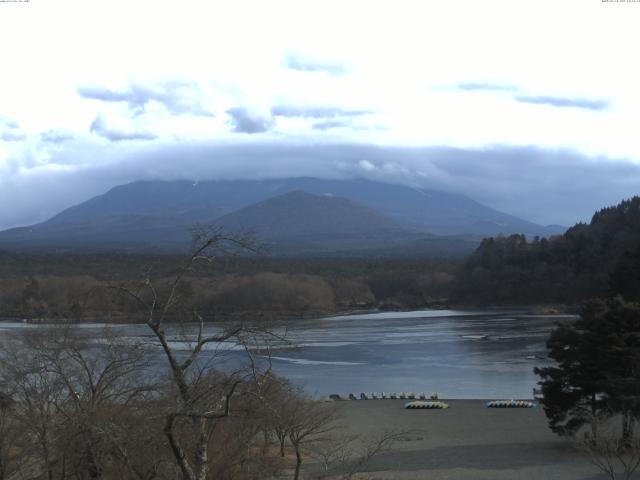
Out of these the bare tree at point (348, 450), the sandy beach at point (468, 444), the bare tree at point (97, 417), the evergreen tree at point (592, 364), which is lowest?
the sandy beach at point (468, 444)

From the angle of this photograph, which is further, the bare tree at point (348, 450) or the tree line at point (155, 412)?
the bare tree at point (348, 450)

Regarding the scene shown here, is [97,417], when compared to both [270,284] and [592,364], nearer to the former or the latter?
[592,364]

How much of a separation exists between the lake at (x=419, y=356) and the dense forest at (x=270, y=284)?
8.40m

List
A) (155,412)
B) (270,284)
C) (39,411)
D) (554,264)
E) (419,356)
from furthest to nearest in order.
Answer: (554,264) < (270,284) < (419,356) < (39,411) < (155,412)

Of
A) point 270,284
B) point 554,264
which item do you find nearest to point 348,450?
point 270,284

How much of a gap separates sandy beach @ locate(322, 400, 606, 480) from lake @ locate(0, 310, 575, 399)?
292 centimetres

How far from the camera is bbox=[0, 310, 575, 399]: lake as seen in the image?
3397cm

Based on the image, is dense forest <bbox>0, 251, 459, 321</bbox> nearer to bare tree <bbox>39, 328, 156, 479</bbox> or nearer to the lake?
the lake

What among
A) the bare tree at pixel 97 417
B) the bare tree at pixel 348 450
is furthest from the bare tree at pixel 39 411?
the bare tree at pixel 348 450

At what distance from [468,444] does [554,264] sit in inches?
2548

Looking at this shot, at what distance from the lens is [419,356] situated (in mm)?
43906

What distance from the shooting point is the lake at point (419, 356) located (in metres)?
34.0

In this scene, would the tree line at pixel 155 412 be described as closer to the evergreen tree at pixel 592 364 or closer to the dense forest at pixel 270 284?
the evergreen tree at pixel 592 364

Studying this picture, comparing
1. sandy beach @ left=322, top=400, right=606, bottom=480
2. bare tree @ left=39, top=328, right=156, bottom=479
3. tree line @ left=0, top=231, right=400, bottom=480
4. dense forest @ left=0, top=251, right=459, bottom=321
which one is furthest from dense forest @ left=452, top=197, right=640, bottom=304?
bare tree @ left=39, top=328, right=156, bottom=479
